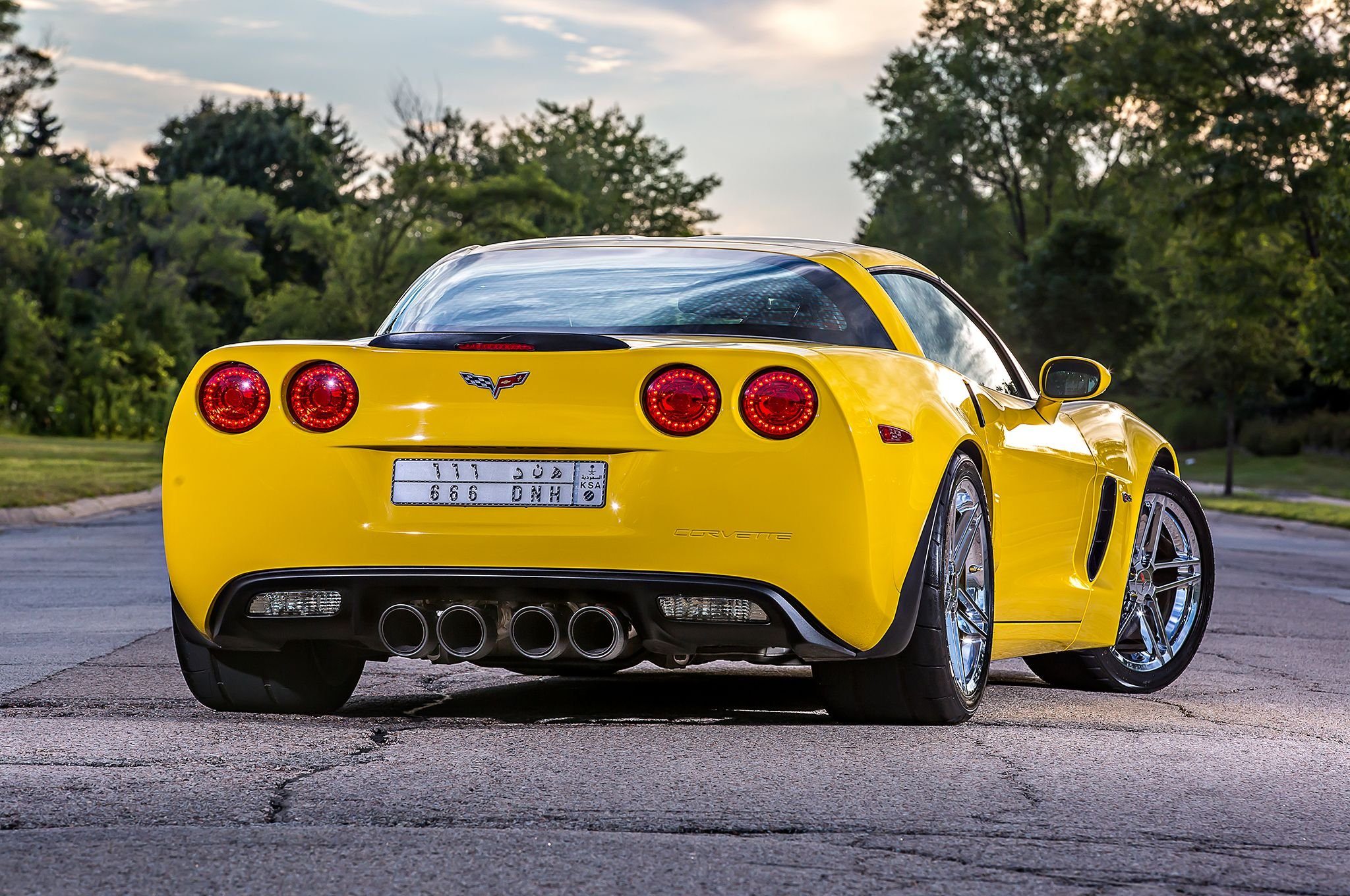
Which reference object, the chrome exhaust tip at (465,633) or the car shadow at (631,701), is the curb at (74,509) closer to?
the car shadow at (631,701)

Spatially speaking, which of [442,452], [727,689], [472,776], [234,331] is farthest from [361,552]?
[234,331]

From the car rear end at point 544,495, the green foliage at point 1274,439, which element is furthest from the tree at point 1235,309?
the car rear end at point 544,495

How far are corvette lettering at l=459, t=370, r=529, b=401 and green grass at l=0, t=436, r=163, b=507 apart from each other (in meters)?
15.4

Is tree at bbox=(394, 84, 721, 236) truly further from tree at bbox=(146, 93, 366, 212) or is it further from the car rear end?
the car rear end

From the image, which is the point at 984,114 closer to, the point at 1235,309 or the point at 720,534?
the point at 1235,309

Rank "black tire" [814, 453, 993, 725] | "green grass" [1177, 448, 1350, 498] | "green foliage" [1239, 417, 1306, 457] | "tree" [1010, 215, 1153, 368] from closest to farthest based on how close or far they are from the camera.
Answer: "black tire" [814, 453, 993, 725], "green grass" [1177, 448, 1350, 498], "tree" [1010, 215, 1153, 368], "green foliage" [1239, 417, 1306, 457]

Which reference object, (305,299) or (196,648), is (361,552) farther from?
(305,299)

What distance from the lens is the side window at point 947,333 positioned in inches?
A: 242

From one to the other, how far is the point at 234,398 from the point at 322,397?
0.28 metres

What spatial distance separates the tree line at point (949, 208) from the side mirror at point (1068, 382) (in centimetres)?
2383

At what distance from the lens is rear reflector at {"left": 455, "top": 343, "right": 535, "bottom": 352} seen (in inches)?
204

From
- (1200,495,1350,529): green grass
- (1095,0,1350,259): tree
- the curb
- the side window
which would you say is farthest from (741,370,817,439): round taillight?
(1095,0,1350,259): tree

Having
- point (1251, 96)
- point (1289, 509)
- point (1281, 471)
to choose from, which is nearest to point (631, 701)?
point (1289, 509)

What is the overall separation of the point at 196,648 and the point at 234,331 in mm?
80702
